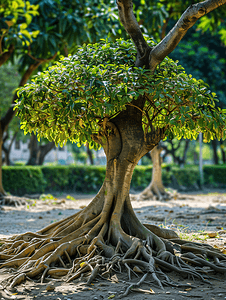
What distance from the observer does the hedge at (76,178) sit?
52.1 feet

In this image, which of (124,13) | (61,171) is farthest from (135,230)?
(61,171)

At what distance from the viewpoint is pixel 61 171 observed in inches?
736

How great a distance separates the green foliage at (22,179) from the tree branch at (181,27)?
1252 cm

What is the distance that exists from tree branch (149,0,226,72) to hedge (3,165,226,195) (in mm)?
12535

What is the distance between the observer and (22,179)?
631 inches

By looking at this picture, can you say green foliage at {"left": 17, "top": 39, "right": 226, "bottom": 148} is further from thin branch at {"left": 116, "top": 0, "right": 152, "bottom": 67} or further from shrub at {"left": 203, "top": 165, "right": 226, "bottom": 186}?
shrub at {"left": 203, "top": 165, "right": 226, "bottom": 186}

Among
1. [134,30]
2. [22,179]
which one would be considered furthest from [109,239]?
[22,179]

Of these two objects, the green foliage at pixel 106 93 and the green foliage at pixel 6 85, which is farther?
the green foliage at pixel 6 85

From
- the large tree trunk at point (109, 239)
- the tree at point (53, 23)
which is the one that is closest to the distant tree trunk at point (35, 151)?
the tree at point (53, 23)

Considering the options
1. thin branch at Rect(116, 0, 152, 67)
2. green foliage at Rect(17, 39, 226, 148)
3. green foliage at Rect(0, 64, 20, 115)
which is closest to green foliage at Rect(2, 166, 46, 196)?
green foliage at Rect(0, 64, 20, 115)

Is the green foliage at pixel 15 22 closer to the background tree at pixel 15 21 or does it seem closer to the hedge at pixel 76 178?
the background tree at pixel 15 21

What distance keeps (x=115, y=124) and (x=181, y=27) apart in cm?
185

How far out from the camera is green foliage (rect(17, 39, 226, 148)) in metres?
4.20

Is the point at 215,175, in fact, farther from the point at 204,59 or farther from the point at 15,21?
the point at 15,21
